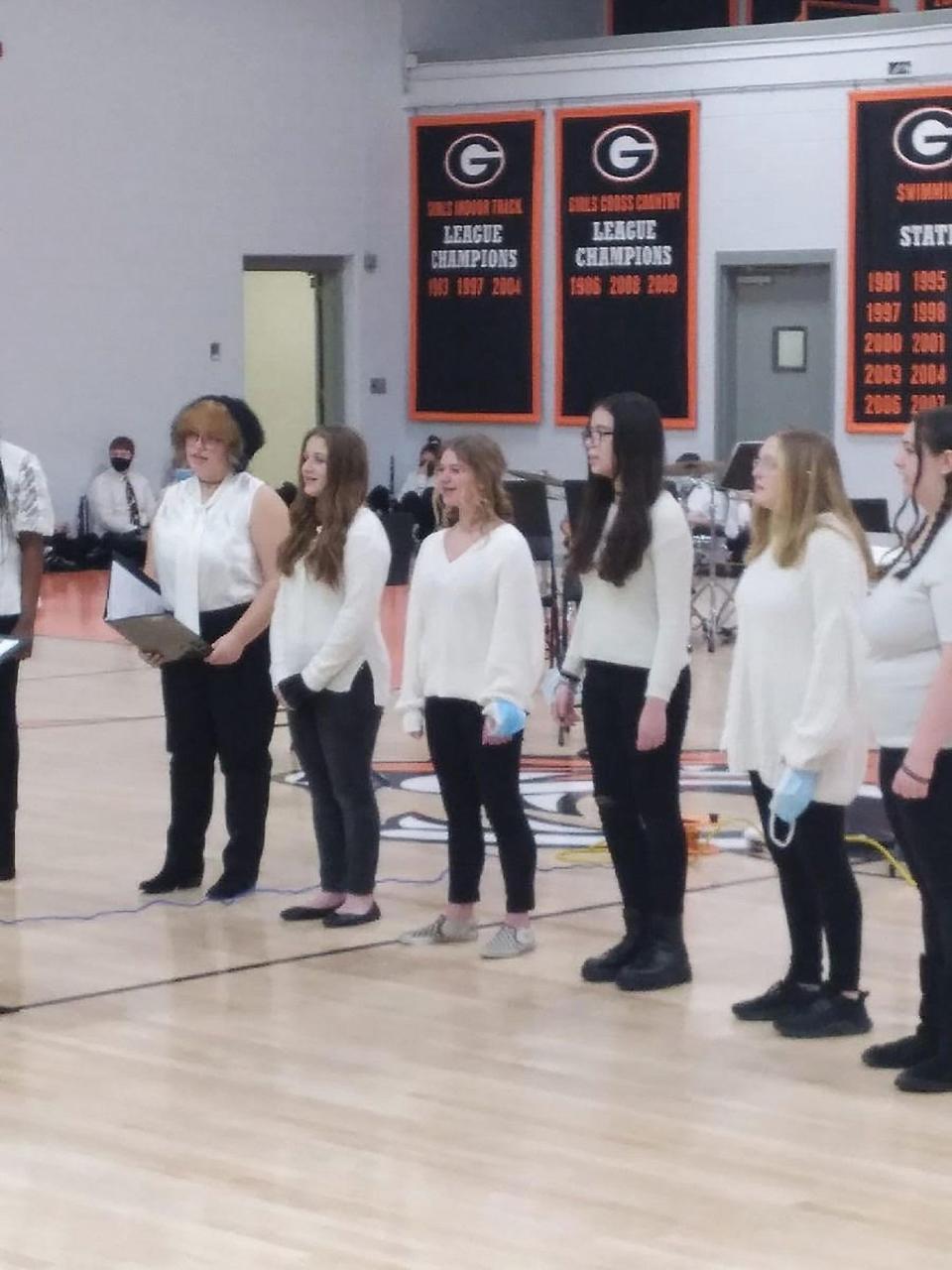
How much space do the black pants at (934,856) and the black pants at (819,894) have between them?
31 centimetres

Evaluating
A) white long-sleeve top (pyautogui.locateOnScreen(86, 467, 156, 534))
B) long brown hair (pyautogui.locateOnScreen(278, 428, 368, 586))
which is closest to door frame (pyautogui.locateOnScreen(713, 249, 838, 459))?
white long-sleeve top (pyautogui.locateOnScreen(86, 467, 156, 534))

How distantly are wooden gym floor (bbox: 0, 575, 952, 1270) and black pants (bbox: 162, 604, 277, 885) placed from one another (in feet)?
0.70

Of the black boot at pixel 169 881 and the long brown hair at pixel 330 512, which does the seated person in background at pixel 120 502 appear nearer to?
the black boot at pixel 169 881

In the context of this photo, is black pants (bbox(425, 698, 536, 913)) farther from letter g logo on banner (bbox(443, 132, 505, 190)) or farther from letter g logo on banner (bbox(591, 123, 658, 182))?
letter g logo on banner (bbox(443, 132, 505, 190))

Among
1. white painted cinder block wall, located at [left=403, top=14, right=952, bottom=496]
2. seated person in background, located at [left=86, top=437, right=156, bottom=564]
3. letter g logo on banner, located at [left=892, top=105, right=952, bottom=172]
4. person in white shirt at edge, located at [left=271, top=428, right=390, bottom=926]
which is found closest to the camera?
person in white shirt at edge, located at [left=271, top=428, right=390, bottom=926]

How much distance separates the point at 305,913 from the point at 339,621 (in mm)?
971

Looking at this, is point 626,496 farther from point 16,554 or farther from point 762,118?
point 762,118

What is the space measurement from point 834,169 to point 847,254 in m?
0.74

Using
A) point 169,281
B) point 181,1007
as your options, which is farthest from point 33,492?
point 169,281

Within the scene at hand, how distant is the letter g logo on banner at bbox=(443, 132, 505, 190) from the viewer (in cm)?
2156

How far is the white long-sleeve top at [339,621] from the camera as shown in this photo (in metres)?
6.99

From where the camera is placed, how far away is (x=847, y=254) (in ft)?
63.6

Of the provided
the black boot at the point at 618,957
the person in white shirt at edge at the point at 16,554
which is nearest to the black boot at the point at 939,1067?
the black boot at the point at 618,957

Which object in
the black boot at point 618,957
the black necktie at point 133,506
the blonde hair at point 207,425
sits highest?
the blonde hair at point 207,425
